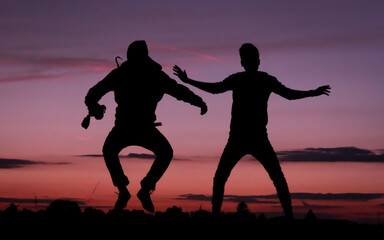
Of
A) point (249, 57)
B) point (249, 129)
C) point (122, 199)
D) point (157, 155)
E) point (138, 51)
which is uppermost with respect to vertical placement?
point (138, 51)

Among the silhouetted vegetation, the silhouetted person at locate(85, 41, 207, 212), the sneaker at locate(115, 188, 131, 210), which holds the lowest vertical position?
the silhouetted vegetation

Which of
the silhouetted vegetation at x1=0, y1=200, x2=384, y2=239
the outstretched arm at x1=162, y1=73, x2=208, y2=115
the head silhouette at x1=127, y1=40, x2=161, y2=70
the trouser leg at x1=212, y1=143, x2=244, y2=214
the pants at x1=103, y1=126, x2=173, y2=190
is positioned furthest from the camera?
the outstretched arm at x1=162, y1=73, x2=208, y2=115

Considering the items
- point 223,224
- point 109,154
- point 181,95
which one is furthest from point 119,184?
point 223,224

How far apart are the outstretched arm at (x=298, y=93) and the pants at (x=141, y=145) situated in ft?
8.08

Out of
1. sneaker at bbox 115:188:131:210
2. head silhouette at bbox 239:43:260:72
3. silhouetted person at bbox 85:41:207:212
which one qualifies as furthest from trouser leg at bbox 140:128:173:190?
head silhouette at bbox 239:43:260:72

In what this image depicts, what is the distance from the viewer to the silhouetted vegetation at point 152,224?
28.7 feet

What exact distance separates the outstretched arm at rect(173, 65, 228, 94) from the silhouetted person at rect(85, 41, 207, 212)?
8.8 inches

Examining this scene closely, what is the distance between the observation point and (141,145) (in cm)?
1155

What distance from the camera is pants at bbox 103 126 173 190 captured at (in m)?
11.5

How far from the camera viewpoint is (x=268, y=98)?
37.6 feet

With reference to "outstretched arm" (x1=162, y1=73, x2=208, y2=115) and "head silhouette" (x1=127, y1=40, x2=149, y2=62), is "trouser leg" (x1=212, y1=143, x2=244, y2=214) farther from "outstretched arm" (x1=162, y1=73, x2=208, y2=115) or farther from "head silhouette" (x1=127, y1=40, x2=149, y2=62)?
"head silhouette" (x1=127, y1=40, x2=149, y2=62)

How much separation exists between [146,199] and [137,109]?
1.77 m

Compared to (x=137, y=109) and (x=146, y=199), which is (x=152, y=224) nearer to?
(x=146, y=199)

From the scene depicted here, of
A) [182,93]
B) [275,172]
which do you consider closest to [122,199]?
[182,93]
